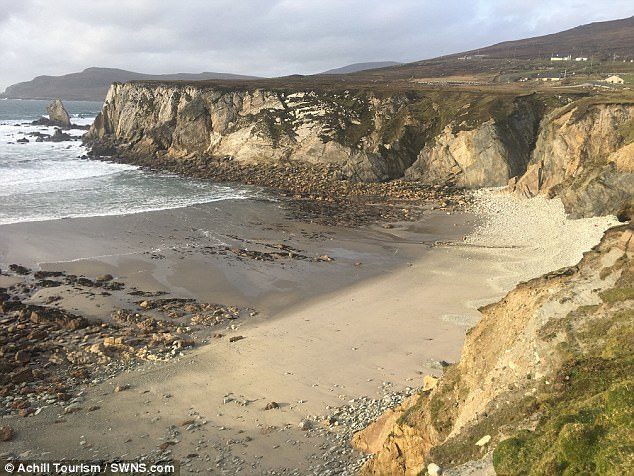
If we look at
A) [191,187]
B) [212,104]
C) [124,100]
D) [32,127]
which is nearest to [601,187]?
[191,187]

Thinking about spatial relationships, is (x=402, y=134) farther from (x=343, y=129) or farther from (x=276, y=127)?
(x=276, y=127)

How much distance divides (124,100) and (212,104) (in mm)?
18851

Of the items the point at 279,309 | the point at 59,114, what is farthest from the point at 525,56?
the point at 279,309

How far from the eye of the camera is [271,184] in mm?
56094

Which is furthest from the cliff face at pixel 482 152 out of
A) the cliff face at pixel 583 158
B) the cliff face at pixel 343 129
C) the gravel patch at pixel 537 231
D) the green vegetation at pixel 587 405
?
the green vegetation at pixel 587 405

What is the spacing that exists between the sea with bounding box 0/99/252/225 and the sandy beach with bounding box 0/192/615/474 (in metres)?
3.43

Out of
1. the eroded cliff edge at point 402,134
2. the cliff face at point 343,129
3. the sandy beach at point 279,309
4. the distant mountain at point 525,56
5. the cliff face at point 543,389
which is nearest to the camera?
the cliff face at point 543,389

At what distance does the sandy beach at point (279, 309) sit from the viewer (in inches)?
599

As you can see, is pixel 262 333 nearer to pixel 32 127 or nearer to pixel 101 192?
pixel 101 192

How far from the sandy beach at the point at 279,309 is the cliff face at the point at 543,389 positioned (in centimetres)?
310

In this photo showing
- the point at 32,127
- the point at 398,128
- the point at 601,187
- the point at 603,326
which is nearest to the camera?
the point at 603,326

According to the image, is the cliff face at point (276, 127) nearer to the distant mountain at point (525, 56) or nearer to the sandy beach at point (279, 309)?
the sandy beach at point (279, 309)

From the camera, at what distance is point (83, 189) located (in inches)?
2035

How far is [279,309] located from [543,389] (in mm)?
16998
